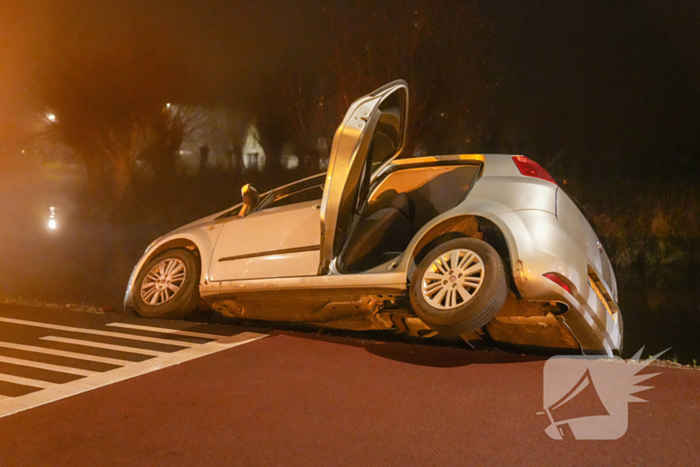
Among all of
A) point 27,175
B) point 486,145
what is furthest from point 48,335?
point 27,175

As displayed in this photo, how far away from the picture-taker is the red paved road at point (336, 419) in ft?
9.31

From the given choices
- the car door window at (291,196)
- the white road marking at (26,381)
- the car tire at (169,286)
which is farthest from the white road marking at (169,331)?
Result: the white road marking at (26,381)

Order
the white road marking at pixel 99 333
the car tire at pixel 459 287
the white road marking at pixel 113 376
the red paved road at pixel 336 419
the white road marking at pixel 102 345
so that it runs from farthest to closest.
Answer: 1. the white road marking at pixel 99 333
2. the white road marking at pixel 102 345
3. the car tire at pixel 459 287
4. the white road marking at pixel 113 376
5. the red paved road at pixel 336 419

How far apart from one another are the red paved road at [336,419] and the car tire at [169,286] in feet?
5.72

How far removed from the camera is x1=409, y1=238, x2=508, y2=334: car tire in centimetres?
416

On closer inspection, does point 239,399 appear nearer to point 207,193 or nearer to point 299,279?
point 299,279

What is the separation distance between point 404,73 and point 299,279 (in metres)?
10.5

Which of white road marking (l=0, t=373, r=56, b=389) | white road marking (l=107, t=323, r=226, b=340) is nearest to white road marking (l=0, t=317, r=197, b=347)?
white road marking (l=107, t=323, r=226, b=340)

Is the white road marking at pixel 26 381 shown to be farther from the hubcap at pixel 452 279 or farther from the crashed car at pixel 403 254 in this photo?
the hubcap at pixel 452 279

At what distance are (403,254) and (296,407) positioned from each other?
1698mm

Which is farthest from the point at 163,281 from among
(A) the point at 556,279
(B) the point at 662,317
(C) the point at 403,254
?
(B) the point at 662,317

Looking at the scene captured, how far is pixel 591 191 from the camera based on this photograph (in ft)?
53.6

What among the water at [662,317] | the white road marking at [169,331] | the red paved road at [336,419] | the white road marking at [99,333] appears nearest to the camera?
the red paved road at [336,419]

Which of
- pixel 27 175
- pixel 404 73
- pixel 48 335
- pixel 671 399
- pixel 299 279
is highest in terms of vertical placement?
pixel 27 175
